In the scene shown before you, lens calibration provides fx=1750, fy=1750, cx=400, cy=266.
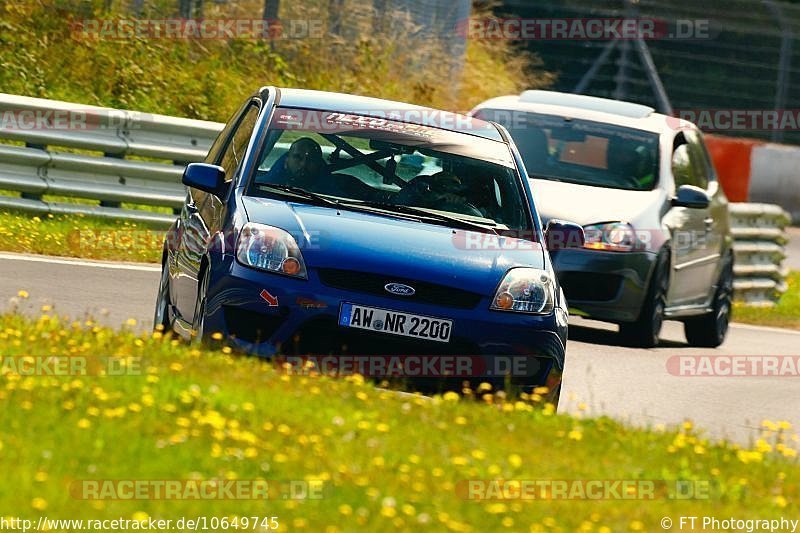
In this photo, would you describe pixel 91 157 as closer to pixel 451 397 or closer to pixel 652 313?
pixel 652 313

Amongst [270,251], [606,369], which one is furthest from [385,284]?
[606,369]

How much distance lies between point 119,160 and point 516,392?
8245mm

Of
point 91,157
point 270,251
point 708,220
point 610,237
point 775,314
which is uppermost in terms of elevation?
point 270,251

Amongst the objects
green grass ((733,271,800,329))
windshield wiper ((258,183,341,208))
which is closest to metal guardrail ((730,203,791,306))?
green grass ((733,271,800,329))

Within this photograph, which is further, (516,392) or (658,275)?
(658,275)

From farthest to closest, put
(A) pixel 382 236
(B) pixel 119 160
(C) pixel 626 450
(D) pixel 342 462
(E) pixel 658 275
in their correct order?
(B) pixel 119 160
(E) pixel 658 275
(A) pixel 382 236
(C) pixel 626 450
(D) pixel 342 462

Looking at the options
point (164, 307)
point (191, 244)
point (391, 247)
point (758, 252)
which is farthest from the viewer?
point (758, 252)

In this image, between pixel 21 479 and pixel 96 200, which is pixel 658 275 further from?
pixel 21 479

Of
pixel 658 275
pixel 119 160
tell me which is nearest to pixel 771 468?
pixel 658 275

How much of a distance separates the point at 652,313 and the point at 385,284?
573cm

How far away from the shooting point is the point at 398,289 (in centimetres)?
852

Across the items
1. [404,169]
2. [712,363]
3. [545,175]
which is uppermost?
[404,169]

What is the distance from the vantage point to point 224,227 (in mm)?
8859

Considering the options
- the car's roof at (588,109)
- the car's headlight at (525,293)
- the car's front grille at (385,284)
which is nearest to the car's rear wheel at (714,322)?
the car's roof at (588,109)
